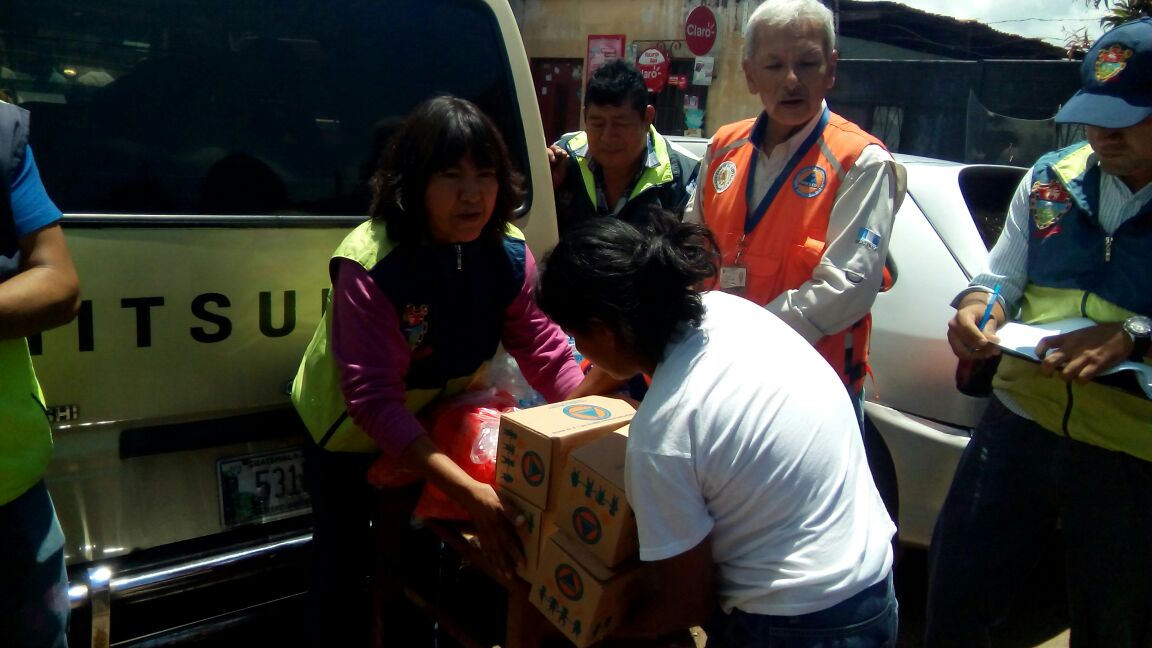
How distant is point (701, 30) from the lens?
12797mm

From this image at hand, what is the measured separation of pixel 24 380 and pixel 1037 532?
221cm

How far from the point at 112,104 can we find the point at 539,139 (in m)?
1.17

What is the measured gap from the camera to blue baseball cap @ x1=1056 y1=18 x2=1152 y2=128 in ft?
6.13

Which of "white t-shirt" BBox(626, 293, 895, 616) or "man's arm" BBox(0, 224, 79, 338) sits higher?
"man's arm" BBox(0, 224, 79, 338)

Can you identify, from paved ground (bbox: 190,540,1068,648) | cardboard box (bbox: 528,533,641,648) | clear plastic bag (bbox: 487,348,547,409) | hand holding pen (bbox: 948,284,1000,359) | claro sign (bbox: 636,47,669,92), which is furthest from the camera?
claro sign (bbox: 636,47,669,92)

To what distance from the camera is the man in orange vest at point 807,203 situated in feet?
7.08

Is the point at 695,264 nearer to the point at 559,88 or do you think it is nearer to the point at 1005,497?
the point at 1005,497

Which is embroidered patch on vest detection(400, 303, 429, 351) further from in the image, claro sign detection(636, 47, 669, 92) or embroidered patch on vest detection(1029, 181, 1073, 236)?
claro sign detection(636, 47, 669, 92)

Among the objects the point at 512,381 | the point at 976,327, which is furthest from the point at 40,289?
the point at 976,327

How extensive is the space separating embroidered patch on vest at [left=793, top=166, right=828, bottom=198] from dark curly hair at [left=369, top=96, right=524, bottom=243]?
0.76 meters

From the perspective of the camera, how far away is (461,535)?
196 cm

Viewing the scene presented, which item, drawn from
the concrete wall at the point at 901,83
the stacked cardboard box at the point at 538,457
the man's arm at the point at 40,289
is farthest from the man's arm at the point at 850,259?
the concrete wall at the point at 901,83

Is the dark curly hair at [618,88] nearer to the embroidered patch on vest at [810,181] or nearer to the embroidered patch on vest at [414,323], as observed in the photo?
the embroidered patch on vest at [810,181]

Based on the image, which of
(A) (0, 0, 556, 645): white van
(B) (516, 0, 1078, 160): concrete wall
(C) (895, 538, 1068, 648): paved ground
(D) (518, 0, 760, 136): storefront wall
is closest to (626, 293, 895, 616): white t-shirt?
(A) (0, 0, 556, 645): white van
